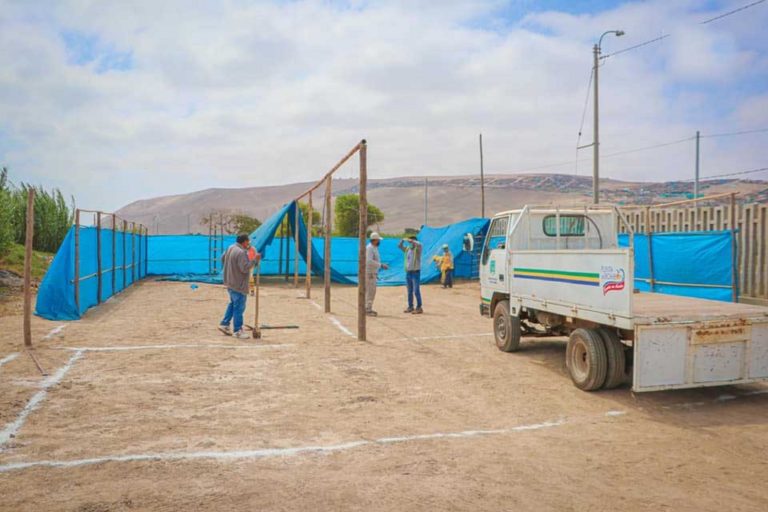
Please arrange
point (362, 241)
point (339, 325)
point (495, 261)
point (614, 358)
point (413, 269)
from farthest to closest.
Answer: point (413, 269) → point (339, 325) → point (362, 241) → point (495, 261) → point (614, 358)

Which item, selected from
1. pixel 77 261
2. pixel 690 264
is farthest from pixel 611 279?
pixel 77 261

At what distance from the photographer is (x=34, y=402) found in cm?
580

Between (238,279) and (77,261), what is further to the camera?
(77,261)

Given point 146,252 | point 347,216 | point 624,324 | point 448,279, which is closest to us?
point 624,324

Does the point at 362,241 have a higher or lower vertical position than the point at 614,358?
higher

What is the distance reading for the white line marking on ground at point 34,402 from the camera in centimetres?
487

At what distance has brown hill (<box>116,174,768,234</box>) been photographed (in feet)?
372

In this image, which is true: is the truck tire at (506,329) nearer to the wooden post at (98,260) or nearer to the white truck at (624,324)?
the white truck at (624,324)

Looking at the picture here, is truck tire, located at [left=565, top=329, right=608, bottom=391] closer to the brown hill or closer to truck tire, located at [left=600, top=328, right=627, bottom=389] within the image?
truck tire, located at [left=600, top=328, right=627, bottom=389]

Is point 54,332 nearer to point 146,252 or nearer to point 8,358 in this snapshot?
point 8,358

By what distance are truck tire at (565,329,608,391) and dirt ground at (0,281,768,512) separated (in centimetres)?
18

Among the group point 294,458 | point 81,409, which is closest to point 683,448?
point 294,458

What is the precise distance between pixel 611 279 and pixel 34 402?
6.01 m

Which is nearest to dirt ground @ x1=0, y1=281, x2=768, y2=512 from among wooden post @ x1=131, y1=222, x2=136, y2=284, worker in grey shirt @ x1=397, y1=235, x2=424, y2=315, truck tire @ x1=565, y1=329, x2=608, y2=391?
truck tire @ x1=565, y1=329, x2=608, y2=391
